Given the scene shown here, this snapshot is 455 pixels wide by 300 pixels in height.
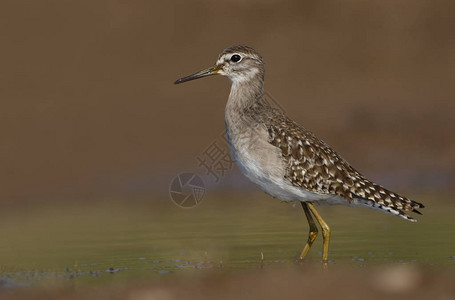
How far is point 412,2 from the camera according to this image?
28719 mm

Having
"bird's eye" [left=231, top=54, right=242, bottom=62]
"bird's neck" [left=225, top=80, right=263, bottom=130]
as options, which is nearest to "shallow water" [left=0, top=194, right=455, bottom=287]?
"bird's neck" [left=225, top=80, right=263, bottom=130]

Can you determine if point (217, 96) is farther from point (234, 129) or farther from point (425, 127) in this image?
point (234, 129)

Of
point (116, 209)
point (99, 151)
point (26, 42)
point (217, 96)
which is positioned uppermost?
point (26, 42)

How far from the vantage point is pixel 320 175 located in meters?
12.8

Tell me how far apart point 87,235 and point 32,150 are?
6.07 metres

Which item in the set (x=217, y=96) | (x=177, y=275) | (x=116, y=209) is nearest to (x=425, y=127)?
(x=217, y=96)

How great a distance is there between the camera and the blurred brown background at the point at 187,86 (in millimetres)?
20328

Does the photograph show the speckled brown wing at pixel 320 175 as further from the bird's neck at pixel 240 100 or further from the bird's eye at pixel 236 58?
the bird's eye at pixel 236 58

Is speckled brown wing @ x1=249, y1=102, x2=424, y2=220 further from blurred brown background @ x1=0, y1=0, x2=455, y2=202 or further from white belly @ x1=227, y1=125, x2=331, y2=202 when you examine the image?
blurred brown background @ x1=0, y1=0, x2=455, y2=202

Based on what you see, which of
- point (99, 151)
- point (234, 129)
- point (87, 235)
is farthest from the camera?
point (99, 151)

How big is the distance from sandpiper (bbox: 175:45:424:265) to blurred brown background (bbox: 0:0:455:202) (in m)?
6.47

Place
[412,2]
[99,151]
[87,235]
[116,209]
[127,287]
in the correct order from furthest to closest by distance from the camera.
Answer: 1. [412,2]
2. [99,151]
3. [116,209]
4. [87,235]
5. [127,287]

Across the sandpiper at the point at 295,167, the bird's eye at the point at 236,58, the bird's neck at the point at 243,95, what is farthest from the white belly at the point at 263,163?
the bird's eye at the point at 236,58

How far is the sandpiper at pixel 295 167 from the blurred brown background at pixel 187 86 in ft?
21.2
